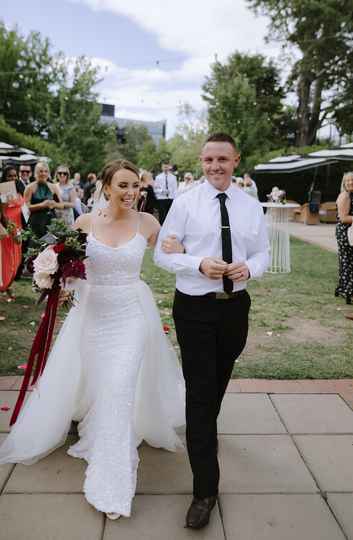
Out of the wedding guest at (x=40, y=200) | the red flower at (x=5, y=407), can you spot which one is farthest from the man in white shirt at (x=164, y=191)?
the red flower at (x=5, y=407)

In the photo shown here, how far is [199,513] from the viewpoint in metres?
2.56

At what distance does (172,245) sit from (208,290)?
0.32 meters

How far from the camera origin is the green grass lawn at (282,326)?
16.0 ft

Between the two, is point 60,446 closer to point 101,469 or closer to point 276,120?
point 101,469

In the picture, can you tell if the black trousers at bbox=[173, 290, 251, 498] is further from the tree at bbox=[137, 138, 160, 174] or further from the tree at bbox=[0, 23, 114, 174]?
the tree at bbox=[137, 138, 160, 174]

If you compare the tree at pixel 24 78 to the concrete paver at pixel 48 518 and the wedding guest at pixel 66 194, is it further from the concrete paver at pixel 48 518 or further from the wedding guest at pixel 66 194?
the concrete paver at pixel 48 518

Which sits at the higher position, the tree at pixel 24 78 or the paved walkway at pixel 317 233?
the tree at pixel 24 78

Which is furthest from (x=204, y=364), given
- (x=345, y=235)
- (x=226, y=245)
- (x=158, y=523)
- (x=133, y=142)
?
(x=133, y=142)

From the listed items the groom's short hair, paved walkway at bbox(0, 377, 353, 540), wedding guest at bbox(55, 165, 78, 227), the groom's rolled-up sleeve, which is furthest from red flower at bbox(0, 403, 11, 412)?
wedding guest at bbox(55, 165, 78, 227)

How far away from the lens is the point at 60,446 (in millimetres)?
3330

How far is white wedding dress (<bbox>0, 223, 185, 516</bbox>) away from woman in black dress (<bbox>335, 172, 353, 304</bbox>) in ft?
15.4

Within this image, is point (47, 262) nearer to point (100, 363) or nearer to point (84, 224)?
point (84, 224)

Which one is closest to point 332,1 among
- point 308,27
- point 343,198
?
point 308,27

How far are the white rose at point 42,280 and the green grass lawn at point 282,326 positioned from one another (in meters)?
1.98
